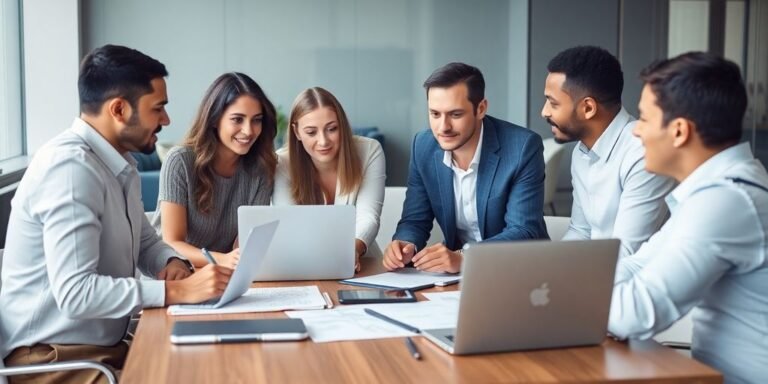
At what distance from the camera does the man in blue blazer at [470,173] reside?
3.11m

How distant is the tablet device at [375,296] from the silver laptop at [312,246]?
0.66 ft

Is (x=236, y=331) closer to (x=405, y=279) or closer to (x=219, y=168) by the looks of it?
(x=405, y=279)

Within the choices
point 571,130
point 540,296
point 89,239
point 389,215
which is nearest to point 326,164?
point 389,215

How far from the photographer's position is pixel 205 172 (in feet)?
10.4

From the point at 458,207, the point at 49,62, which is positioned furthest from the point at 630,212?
the point at 49,62

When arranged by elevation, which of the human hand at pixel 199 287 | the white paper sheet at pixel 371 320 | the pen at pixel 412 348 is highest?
the human hand at pixel 199 287

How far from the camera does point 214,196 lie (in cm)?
320

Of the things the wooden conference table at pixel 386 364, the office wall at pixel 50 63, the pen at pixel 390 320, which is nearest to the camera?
the wooden conference table at pixel 386 364

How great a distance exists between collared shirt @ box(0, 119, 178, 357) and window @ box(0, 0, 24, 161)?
11.7 ft

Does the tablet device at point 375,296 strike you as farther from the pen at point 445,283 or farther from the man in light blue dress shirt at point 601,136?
the man in light blue dress shirt at point 601,136

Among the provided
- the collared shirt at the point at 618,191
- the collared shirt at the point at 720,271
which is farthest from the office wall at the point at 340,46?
the collared shirt at the point at 720,271

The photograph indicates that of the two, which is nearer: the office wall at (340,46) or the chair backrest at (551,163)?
the chair backrest at (551,163)

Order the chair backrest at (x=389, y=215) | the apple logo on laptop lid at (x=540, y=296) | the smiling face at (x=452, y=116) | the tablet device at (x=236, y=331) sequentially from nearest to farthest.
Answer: the apple logo on laptop lid at (x=540, y=296) → the tablet device at (x=236, y=331) → the smiling face at (x=452, y=116) → the chair backrest at (x=389, y=215)

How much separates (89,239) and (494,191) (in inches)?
58.8
